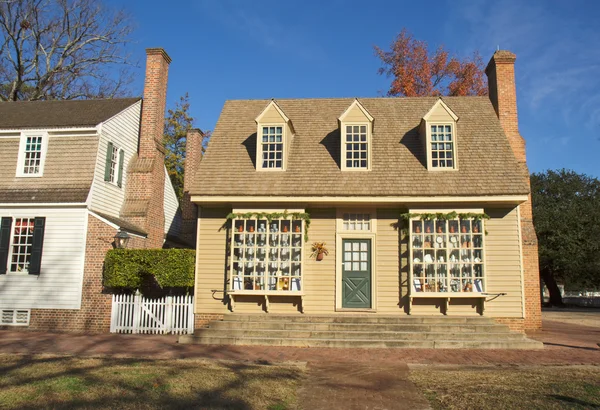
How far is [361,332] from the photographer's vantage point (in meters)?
12.2

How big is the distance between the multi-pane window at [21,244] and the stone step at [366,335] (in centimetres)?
667

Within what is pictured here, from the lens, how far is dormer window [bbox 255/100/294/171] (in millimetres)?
14477

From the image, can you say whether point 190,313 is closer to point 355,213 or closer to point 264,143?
point 264,143

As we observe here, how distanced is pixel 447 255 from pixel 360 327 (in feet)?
10.4

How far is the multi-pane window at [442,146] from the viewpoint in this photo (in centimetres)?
1414

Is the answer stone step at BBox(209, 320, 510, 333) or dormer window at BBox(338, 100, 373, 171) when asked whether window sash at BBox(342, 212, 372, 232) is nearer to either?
dormer window at BBox(338, 100, 373, 171)

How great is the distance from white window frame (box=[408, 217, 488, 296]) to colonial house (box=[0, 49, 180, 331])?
30.8 feet

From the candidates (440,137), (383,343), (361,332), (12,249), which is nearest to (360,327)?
(361,332)

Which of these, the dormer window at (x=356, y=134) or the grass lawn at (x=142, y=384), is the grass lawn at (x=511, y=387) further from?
the dormer window at (x=356, y=134)

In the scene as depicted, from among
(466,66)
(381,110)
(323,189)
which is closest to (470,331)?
(323,189)

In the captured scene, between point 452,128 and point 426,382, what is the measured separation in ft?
28.2

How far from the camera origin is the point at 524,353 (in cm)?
1098

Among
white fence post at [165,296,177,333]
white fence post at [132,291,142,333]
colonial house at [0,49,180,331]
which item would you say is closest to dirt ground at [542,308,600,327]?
white fence post at [165,296,177,333]

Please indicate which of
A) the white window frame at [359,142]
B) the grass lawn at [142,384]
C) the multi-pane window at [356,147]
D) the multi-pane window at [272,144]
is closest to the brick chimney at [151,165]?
the multi-pane window at [272,144]
